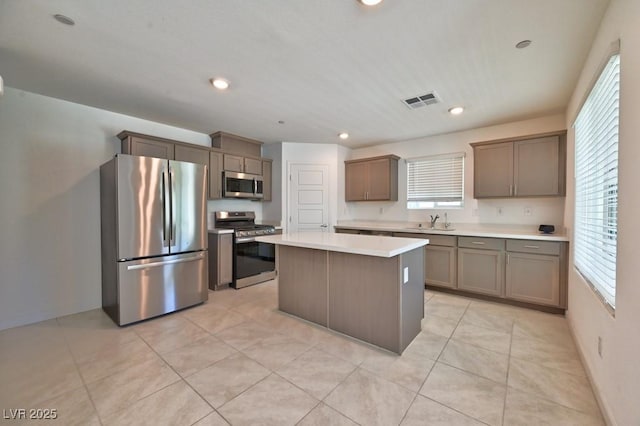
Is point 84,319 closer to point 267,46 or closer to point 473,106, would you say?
point 267,46

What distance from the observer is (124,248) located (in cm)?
280

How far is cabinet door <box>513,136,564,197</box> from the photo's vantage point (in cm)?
329

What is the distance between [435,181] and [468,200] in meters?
0.61

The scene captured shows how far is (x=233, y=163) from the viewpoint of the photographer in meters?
4.44

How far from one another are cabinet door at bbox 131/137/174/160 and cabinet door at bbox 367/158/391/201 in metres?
3.27

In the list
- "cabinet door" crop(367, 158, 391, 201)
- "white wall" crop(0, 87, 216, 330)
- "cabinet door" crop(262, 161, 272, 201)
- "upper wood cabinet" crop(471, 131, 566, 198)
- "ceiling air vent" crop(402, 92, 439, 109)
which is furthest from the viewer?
"cabinet door" crop(262, 161, 272, 201)

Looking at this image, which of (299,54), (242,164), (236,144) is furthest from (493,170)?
(236,144)

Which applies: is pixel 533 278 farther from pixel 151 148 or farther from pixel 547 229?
pixel 151 148

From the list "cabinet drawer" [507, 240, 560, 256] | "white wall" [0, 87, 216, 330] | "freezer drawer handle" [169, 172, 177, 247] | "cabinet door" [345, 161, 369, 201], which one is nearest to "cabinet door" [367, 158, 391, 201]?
"cabinet door" [345, 161, 369, 201]

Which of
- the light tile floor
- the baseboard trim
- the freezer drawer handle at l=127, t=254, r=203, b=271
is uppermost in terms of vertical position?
the freezer drawer handle at l=127, t=254, r=203, b=271

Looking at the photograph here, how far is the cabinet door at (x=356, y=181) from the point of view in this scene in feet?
16.5

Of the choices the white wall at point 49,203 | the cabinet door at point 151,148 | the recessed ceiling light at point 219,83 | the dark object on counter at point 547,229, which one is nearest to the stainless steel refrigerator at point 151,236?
the white wall at point 49,203

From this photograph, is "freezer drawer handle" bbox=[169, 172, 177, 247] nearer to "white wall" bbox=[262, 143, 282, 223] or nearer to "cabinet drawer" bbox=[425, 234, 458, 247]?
"white wall" bbox=[262, 143, 282, 223]

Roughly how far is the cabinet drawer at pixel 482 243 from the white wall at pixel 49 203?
4.80 metres
